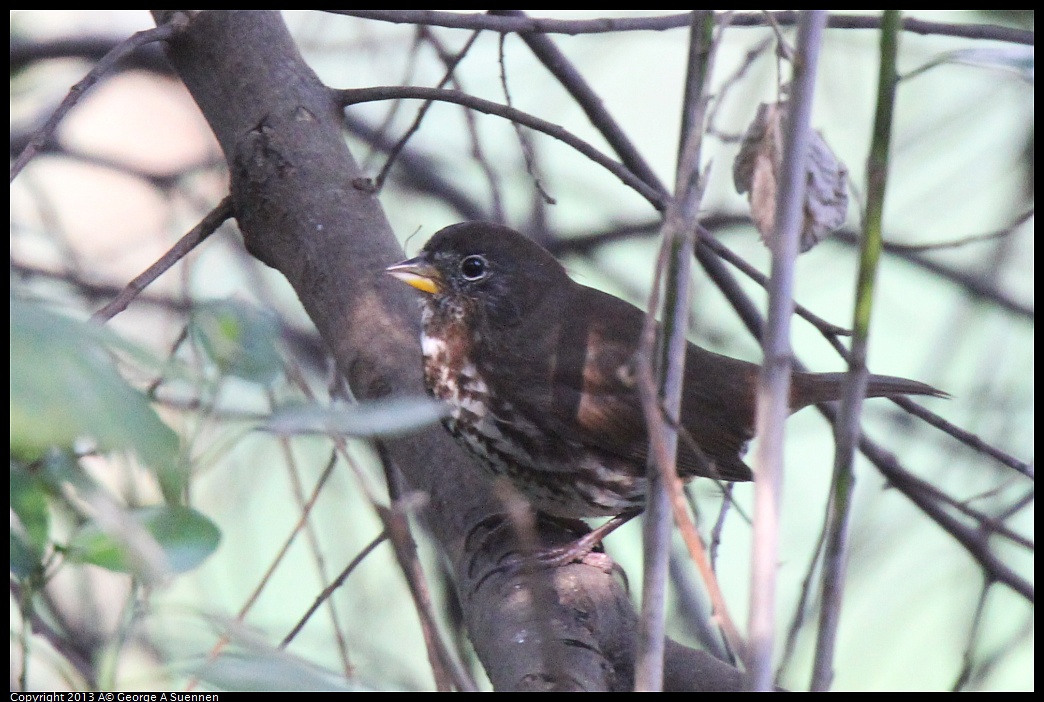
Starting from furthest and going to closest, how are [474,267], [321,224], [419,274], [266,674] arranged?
1. [474,267]
2. [419,274]
3. [321,224]
4. [266,674]

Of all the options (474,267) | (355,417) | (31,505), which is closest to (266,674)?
(355,417)

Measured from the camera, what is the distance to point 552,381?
316 centimetres

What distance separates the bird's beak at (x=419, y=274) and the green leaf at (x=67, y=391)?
6.02 ft

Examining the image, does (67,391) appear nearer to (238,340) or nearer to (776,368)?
(238,340)

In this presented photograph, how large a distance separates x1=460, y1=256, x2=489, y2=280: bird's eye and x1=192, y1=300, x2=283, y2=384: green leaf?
181cm

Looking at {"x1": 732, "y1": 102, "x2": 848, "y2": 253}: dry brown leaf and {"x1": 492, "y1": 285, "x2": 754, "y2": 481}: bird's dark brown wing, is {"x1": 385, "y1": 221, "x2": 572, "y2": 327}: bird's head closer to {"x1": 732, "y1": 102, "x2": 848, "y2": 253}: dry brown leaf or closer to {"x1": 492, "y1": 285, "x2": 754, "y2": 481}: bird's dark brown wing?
{"x1": 492, "y1": 285, "x2": 754, "y2": 481}: bird's dark brown wing

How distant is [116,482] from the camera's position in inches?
131

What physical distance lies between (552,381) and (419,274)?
49 centimetres

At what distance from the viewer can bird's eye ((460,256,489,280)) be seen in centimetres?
339

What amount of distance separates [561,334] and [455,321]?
321mm

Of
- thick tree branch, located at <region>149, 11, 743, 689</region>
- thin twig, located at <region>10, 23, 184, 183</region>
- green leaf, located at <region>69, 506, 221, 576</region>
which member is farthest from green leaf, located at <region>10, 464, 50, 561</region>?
thick tree branch, located at <region>149, 11, 743, 689</region>

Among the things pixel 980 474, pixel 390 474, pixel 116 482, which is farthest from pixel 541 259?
pixel 980 474

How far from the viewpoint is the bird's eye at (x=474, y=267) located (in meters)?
3.39

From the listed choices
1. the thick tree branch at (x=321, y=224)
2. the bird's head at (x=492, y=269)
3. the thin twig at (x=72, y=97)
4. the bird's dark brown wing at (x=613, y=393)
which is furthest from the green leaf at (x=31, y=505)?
the bird's head at (x=492, y=269)
